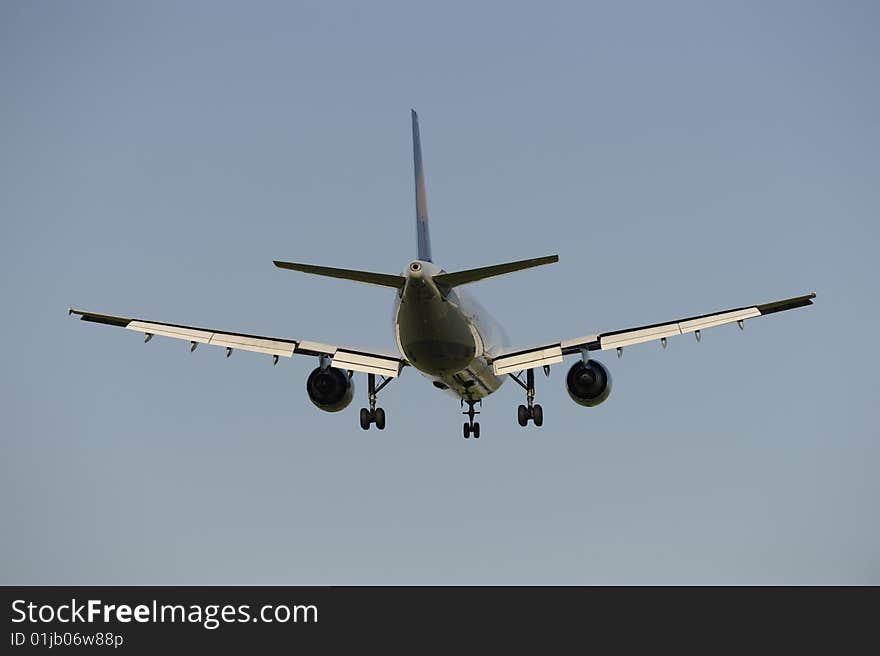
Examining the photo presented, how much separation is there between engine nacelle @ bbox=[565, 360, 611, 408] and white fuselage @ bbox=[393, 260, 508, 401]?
3.42 meters

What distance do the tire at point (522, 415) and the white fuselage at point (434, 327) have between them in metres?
3.37

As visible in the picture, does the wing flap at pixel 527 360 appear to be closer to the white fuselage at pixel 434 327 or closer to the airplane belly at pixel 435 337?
the white fuselage at pixel 434 327

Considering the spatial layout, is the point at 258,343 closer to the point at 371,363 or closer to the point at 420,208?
the point at 371,363

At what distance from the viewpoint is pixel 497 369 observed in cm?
6012

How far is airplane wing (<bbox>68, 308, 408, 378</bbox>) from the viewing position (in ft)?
193

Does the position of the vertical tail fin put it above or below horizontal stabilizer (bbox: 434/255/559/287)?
above

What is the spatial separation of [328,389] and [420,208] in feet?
33.0

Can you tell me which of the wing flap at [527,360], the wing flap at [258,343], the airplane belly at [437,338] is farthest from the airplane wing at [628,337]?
the wing flap at [258,343]

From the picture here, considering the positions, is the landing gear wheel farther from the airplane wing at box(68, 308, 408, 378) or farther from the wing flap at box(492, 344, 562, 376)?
the wing flap at box(492, 344, 562, 376)

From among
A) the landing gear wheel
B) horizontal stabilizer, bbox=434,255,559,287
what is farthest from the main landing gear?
horizontal stabilizer, bbox=434,255,559,287
